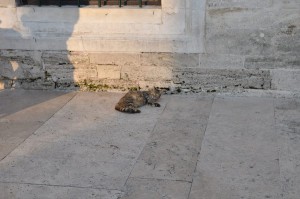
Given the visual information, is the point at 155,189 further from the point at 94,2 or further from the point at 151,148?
the point at 94,2

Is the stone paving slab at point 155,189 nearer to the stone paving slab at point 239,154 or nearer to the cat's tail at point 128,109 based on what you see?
the stone paving slab at point 239,154

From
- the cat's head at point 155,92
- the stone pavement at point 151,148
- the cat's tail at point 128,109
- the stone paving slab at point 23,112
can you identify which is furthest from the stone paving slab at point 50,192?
the cat's head at point 155,92

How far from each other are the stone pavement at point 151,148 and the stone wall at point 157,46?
Answer: 0.32m

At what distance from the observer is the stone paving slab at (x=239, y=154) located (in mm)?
3945

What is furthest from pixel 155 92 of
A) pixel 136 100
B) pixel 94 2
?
pixel 94 2

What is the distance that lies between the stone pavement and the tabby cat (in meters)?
0.10

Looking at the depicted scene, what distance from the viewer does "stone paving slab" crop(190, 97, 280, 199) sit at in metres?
3.95

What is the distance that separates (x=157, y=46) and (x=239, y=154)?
2254mm

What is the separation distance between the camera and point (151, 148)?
4.77 meters

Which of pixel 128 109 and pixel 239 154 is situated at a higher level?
pixel 128 109

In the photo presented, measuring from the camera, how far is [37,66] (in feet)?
21.7

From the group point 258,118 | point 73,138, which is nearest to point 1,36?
point 73,138

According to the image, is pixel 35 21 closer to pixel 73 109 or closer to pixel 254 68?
pixel 73 109

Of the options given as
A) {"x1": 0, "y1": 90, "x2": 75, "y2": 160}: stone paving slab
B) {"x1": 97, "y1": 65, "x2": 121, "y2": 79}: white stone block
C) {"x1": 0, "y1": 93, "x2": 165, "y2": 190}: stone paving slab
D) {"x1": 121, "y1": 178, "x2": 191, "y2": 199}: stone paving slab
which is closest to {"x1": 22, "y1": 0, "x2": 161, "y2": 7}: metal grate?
{"x1": 97, "y1": 65, "x2": 121, "y2": 79}: white stone block
